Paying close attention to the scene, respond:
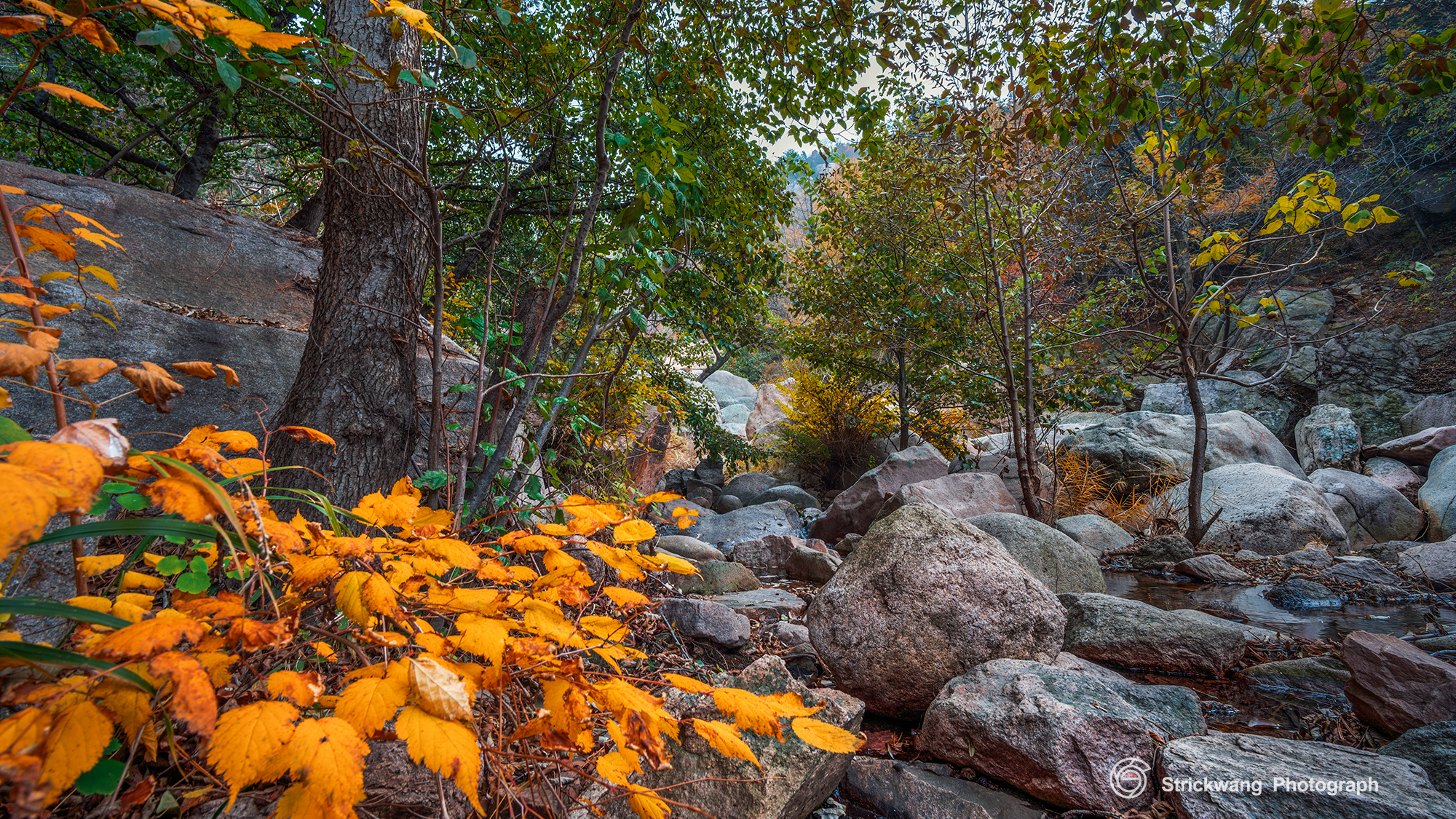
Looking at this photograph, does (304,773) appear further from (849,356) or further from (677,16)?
(849,356)

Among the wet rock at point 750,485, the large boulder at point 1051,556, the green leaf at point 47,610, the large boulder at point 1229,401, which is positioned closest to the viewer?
the green leaf at point 47,610

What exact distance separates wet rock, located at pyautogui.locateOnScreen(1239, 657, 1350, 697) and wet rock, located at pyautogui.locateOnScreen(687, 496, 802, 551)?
14.2ft

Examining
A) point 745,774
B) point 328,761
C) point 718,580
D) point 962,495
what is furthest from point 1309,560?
point 328,761

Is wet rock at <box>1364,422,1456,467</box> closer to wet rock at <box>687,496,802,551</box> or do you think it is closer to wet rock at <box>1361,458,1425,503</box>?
wet rock at <box>1361,458,1425,503</box>

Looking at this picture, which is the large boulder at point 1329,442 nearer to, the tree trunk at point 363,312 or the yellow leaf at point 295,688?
the tree trunk at point 363,312

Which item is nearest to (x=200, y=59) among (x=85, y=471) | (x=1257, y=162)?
(x=85, y=471)

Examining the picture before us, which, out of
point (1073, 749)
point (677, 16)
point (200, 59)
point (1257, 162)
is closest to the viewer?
point (200, 59)

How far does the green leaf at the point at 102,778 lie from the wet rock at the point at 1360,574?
20.0 ft

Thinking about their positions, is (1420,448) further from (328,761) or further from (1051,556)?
(328,761)

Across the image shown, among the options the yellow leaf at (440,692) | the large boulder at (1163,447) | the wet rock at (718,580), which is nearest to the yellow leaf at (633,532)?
the yellow leaf at (440,692)

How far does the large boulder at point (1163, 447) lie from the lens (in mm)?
6488

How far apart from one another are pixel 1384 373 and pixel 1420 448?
4.34 metres

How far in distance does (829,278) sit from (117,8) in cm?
706

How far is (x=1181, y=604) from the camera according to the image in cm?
382
